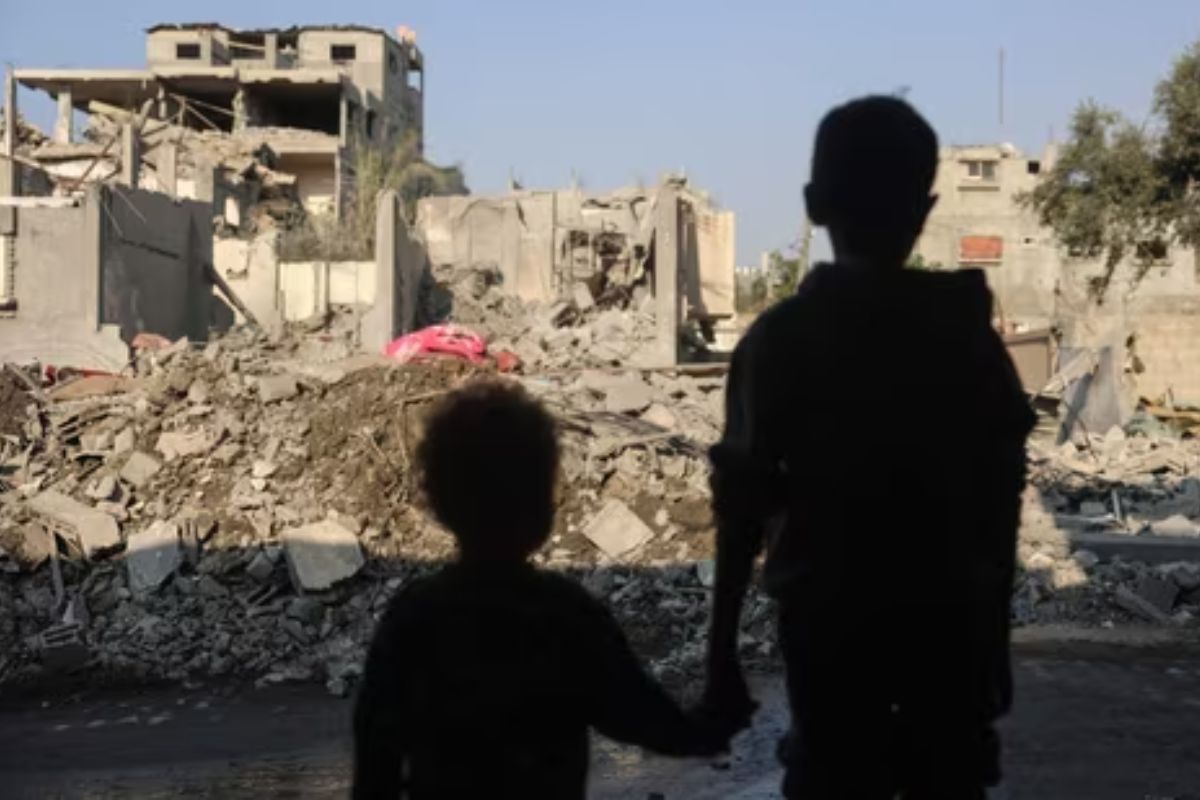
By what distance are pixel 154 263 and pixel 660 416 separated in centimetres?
1014

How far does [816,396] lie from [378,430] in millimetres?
9246

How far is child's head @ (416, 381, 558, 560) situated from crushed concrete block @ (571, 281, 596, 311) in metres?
20.3

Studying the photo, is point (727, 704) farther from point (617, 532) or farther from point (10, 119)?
point (10, 119)

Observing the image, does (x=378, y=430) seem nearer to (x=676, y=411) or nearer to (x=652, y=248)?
(x=676, y=411)

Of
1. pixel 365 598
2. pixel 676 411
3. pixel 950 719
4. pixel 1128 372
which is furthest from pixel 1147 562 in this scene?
pixel 1128 372

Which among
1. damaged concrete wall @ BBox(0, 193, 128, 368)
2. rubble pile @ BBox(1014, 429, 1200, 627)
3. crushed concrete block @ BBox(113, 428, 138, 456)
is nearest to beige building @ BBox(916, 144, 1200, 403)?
rubble pile @ BBox(1014, 429, 1200, 627)

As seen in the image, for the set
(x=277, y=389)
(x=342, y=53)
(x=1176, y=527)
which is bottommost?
(x=1176, y=527)

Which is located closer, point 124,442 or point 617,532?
point 617,532

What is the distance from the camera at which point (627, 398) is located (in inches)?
510

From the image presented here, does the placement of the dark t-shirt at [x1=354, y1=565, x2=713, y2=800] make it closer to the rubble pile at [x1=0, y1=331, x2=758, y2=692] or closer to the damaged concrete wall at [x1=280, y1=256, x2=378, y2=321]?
the rubble pile at [x1=0, y1=331, x2=758, y2=692]

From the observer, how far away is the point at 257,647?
28.6 feet

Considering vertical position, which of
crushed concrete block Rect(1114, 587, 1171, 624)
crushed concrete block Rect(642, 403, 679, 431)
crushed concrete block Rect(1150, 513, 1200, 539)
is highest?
crushed concrete block Rect(642, 403, 679, 431)

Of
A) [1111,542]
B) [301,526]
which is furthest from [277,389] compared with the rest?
[1111,542]

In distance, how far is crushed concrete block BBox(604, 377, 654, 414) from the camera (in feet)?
41.9
